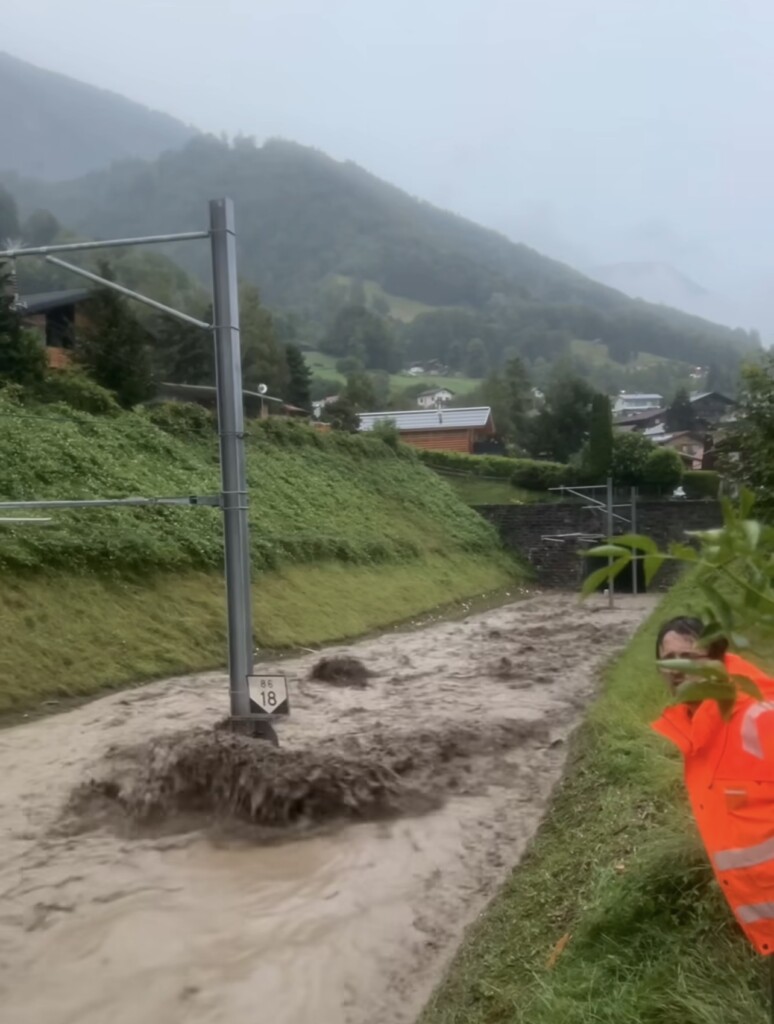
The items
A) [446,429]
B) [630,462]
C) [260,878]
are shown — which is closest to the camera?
[260,878]

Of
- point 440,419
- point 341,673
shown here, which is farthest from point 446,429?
point 341,673

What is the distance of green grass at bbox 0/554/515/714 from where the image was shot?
13.9 metres

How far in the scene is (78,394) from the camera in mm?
24250

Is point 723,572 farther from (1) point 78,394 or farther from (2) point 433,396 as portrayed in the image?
(2) point 433,396

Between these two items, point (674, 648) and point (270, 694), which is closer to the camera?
point (674, 648)

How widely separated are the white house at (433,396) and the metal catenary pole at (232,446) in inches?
2272

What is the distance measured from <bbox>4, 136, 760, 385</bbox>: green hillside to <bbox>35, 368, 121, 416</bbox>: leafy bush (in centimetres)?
5231

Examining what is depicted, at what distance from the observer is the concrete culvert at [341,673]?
53.0 feet

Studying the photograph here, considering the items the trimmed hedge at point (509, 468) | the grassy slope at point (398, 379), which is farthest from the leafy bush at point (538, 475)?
the grassy slope at point (398, 379)

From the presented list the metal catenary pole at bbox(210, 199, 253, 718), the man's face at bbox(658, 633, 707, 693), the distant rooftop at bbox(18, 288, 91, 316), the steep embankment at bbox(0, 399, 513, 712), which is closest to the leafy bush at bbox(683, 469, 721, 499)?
the steep embankment at bbox(0, 399, 513, 712)

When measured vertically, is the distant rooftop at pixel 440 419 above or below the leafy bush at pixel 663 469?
above

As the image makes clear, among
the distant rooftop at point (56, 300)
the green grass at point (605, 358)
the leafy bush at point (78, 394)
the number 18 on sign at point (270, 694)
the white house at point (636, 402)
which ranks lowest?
the number 18 on sign at point (270, 694)

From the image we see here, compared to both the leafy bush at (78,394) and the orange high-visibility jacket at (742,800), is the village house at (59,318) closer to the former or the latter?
the leafy bush at (78,394)

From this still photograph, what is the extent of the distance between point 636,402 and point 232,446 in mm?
73970
